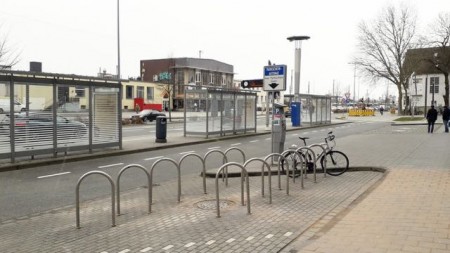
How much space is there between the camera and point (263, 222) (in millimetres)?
6277

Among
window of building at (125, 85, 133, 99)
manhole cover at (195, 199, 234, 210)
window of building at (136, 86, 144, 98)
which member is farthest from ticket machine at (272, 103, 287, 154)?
window of building at (136, 86, 144, 98)

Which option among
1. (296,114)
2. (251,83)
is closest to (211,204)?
(251,83)

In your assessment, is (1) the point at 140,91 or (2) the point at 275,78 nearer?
(2) the point at 275,78

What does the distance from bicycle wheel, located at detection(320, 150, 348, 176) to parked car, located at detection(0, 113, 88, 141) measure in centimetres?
782

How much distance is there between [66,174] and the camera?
11.1 meters

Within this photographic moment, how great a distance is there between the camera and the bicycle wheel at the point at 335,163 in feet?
34.8

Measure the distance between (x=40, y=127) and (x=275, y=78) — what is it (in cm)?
692

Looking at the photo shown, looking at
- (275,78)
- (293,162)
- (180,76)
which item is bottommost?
(293,162)

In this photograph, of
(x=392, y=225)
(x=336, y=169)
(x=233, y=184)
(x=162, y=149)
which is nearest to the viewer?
(x=392, y=225)

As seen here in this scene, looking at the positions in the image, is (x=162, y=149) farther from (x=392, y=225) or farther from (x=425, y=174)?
(x=392, y=225)

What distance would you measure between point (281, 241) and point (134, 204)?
3.14 metres

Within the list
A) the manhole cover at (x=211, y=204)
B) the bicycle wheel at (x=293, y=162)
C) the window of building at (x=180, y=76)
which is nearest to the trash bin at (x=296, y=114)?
the bicycle wheel at (x=293, y=162)

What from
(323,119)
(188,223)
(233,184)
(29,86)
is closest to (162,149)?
(29,86)

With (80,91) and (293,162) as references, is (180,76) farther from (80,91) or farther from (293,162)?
(293,162)
